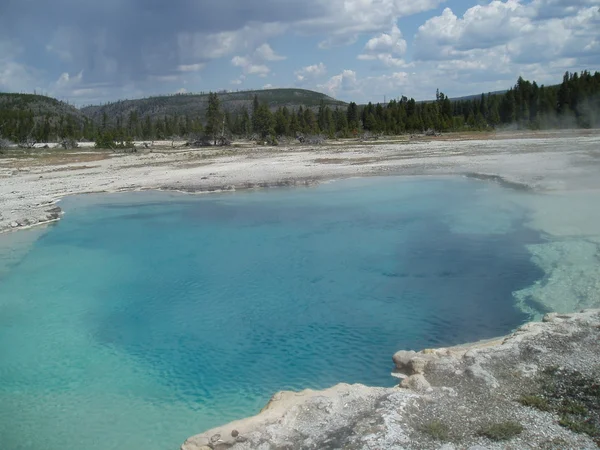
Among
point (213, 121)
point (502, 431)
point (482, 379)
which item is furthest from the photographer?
point (213, 121)

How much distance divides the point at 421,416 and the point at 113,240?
13504 millimetres

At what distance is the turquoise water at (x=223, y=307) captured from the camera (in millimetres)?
7090

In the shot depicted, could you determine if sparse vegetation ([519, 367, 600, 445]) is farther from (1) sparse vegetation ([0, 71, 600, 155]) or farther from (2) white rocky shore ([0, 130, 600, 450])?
(1) sparse vegetation ([0, 71, 600, 155])

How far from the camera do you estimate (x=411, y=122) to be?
7331cm

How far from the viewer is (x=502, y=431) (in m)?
4.79

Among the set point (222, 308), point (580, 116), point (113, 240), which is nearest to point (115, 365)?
point (222, 308)

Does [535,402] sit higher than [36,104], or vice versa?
[36,104]

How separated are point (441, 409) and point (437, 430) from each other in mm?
435

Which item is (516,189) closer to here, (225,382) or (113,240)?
(113,240)

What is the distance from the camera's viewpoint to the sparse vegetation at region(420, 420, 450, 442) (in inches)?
188

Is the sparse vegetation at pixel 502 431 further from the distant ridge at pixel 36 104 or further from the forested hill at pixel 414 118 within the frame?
the distant ridge at pixel 36 104

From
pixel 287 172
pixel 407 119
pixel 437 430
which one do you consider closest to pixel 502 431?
pixel 437 430

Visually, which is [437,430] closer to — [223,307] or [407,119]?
[223,307]

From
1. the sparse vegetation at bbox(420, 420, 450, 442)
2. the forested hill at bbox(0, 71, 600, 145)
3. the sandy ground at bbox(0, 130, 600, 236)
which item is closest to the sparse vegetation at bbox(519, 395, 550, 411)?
the sparse vegetation at bbox(420, 420, 450, 442)
